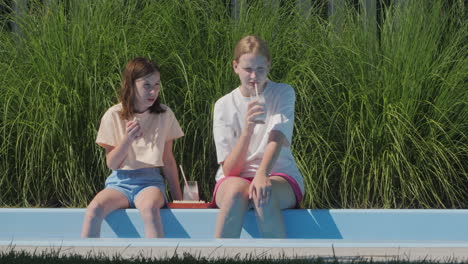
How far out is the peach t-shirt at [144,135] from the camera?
15.4 ft

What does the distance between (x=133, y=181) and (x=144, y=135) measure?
Result: 26cm

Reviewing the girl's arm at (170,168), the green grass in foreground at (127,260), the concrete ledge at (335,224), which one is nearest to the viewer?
the green grass in foreground at (127,260)

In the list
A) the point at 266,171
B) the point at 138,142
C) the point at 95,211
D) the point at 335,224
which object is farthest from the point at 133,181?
the point at 335,224

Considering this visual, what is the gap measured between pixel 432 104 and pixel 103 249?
9.56ft

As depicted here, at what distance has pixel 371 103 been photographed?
5.61 metres

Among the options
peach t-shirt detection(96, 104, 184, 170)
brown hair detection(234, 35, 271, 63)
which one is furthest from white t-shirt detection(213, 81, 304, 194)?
peach t-shirt detection(96, 104, 184, 170)

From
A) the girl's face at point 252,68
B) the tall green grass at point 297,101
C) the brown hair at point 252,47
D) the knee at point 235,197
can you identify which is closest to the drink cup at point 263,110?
the girl's face at point 252,68

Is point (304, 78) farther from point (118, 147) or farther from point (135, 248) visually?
point (135, 248)

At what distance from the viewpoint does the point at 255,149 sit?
4.52 m

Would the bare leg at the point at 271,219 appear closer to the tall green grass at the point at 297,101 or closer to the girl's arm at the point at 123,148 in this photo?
the girl's arm at the point at 123,148

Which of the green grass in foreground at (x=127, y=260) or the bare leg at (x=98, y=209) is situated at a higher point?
the green grass in foreground at (x=127, y=260)

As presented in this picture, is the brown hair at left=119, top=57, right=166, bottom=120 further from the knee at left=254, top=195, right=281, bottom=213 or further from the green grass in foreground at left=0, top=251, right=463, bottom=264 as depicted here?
the green grass in foreground at left=0, top=251, right=463, bottom=264

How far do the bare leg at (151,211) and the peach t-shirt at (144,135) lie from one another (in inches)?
7.4

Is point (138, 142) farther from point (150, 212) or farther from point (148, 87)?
point (150, 212)
